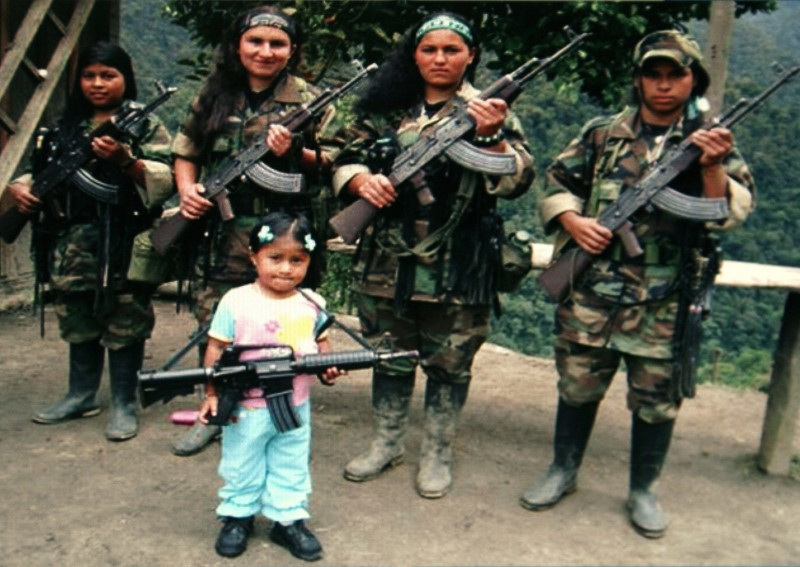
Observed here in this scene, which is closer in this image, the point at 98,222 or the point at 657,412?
the point at 657,412

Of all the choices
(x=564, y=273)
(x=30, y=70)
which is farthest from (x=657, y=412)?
(x=30, y=70)

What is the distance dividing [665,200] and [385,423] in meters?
1.66

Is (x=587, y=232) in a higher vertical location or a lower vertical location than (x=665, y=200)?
lower

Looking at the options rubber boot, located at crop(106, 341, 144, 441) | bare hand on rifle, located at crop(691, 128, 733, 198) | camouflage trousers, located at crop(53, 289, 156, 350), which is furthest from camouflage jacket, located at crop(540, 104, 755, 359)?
rubber boot, located at crop(106, 341, 144, 441)

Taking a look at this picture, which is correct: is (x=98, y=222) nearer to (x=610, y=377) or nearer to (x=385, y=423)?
(x=385, y=423)

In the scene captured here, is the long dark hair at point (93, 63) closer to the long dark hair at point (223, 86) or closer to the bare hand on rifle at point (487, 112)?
the long dark hair at point (223, 86)

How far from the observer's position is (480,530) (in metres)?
3.85

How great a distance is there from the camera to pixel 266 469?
357cm

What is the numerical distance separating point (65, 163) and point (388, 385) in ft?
6.35

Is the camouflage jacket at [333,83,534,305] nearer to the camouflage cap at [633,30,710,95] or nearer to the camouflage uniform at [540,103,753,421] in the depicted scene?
the camouflage uniform at [540,103,753,421]

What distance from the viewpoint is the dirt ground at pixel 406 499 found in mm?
3650

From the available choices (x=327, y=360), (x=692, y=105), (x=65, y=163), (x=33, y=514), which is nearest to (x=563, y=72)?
(x=692, y=105)

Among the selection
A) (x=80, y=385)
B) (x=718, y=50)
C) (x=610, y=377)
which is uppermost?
(x=718, y=50)

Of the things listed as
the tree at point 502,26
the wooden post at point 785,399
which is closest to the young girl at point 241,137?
the wooden post at point 785,399
